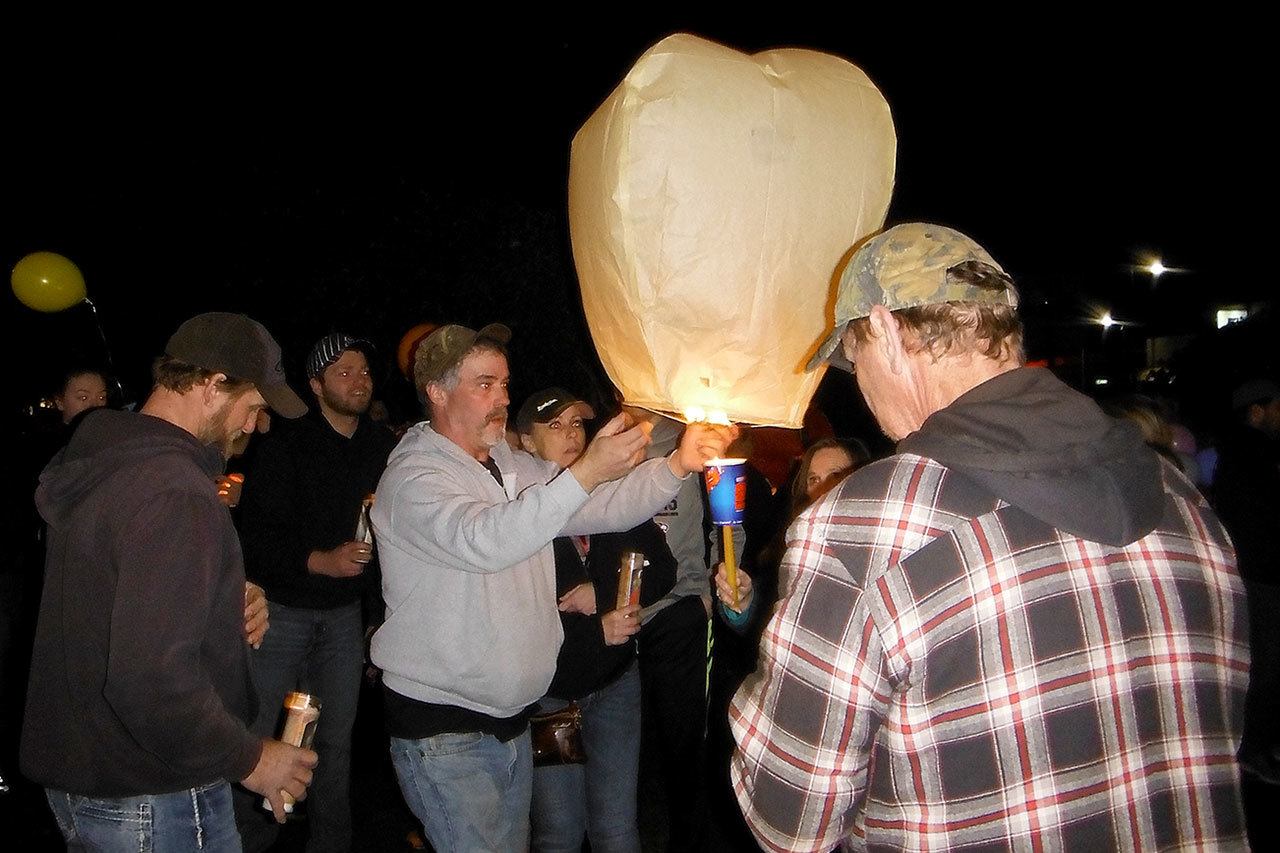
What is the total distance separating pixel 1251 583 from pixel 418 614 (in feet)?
13.2

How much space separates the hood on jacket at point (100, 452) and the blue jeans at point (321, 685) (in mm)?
1807

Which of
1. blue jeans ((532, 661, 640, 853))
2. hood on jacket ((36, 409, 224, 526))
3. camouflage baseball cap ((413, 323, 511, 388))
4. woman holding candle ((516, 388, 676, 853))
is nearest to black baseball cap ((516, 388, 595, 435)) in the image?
woman holding candle ((516, 388, 676, 853))

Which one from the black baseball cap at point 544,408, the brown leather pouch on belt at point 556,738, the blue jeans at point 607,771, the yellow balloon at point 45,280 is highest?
the yellow balloon at point 45,280

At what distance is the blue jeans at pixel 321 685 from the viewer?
3.77 m

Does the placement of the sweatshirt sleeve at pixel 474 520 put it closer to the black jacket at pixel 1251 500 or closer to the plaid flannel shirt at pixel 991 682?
the plaid flannel shirt at pixel 991 682

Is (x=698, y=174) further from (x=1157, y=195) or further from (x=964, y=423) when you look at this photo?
(x=1157, y=195)

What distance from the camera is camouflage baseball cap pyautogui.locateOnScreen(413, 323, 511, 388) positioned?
2.62m

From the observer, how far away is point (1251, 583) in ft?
12.9

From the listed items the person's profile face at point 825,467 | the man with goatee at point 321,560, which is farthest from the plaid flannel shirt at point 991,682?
the man with goatee at point 321,560

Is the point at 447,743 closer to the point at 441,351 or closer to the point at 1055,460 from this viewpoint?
the point at 441,351

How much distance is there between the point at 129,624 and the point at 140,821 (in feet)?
1.76

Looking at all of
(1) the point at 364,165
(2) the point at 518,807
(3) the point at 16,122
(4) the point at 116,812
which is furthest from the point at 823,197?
(3) the point at 16,122

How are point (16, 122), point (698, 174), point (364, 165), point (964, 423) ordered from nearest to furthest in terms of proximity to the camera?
1. point (964, 423)
2. point (698, 174)
3. point (16, 122)
4. point (364, 165)

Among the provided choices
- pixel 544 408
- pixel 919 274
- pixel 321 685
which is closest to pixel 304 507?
pixel 321 685
